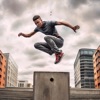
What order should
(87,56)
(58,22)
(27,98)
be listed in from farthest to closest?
(87,56)
(27,98)
(58,22)

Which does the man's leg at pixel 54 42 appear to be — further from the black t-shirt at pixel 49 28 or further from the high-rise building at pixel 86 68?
the high-rise building at pixel 86 68

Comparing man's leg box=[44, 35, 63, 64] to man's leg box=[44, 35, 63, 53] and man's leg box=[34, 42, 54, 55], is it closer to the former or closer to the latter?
man's leg box=[44, 35, 63, 53]

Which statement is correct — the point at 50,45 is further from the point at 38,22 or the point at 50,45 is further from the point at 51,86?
the point at 51,86

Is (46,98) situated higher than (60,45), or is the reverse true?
(60,45)

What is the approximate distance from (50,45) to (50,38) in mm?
189

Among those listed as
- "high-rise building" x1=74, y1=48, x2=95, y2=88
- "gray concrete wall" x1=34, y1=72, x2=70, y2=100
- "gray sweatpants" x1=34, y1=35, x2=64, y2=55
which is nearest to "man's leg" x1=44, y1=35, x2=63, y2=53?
"gray sweatpants" x1=34, y1=35, x2=64, y2=55

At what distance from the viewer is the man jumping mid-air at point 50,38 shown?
6227 millimetres

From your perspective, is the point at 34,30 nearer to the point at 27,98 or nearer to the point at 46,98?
the point at 27,98

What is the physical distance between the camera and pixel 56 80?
4.71 metres

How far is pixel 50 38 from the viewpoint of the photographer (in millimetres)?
6188

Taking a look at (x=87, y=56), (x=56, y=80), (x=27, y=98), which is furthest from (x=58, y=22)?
(x=87, y=56)

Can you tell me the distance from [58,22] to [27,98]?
8.92 feet

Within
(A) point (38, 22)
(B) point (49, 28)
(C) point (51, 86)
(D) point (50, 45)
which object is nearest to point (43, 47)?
(D) point (50, 45)

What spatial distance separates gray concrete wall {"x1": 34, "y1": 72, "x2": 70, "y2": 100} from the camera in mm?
4664
